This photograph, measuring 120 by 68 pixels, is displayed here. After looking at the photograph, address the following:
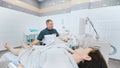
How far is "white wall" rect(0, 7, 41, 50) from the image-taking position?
10.3 feet

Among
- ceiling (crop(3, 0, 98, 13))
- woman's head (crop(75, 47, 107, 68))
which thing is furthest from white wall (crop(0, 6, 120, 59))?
woman's head (crop(75, 47, 107, 68))

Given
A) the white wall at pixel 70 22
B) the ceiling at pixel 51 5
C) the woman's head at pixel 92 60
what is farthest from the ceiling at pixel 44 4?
the woman's head at pixel 92 60

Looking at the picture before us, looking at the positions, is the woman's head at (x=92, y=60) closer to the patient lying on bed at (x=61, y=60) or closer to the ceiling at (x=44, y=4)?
the patient lying on bed at (x=61, y=60)

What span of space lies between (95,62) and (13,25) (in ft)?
10.7

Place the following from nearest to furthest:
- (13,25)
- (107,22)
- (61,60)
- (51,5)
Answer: (61,60), (107,22), (13,25), (51,5)

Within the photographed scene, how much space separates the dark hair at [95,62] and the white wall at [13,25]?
9.60 feet

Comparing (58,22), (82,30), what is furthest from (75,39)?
(58,22)

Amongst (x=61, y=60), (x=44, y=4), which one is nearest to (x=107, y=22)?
(x=61, y=60)

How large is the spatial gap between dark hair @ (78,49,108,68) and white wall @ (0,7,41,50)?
2925mm

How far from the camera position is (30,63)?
0.89m

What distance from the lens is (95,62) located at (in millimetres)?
814

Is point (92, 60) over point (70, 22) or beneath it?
beneath

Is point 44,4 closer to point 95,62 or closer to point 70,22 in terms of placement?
point 70,22

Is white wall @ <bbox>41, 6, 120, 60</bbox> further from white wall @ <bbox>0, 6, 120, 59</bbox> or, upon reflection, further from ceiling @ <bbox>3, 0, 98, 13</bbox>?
ceiling @ <bbox>3, 0, 98, 13</bbox>
